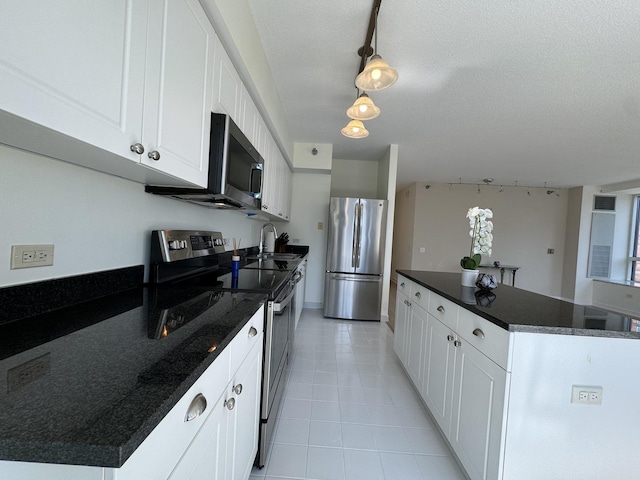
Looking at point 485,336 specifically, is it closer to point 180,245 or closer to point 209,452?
point 209,452

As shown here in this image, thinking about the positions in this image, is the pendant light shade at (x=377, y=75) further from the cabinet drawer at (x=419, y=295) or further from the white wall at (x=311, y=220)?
the white wall at (x=311, y=220)

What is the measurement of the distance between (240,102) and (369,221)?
266cm

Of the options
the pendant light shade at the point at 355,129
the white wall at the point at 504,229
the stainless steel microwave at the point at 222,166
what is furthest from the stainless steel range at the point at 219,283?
the white wall at the point at 504,229

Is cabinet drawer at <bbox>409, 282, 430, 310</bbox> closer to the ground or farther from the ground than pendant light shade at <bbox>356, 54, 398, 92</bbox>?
closer to the ground

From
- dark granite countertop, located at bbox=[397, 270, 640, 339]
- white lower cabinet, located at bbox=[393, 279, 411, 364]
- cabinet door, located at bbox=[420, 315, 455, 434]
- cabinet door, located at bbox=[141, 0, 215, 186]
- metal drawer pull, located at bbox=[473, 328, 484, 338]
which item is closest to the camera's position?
cabinet door, located at bbox=[141, 0, 215, 186]

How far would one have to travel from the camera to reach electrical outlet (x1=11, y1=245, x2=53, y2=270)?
2.72ft

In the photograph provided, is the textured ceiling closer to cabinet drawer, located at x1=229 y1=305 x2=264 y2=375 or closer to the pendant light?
the pendant light

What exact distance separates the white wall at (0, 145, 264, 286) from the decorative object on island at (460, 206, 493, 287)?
200 centimetres

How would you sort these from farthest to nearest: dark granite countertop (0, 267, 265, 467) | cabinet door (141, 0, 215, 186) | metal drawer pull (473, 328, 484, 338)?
metal drawer pull (473, 328, 484, 338), cabinet door (141, 0, 215, 186), dark granite countertop (0, 267, 265, 467)

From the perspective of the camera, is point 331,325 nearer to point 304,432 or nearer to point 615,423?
point 304,432

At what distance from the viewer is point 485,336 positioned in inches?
50.8

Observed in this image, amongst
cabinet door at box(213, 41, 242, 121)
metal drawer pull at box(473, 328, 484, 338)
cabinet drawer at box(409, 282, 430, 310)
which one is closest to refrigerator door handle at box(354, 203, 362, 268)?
cabinet drawer at box(409, 282, 430, 310)

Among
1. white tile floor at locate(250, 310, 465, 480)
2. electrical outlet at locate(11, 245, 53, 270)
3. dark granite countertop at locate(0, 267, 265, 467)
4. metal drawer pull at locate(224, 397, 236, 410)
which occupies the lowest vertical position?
white tile floor at locate(250, 310, 465, 480)

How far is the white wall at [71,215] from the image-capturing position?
2.69 feet
